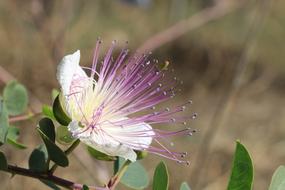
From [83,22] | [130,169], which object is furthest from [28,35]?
[130,169]

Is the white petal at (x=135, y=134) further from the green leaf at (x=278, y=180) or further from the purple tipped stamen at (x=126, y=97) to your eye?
the green leaf at (x=278, y=180)

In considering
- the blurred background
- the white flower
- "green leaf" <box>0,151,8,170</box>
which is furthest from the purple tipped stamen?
the blurred background

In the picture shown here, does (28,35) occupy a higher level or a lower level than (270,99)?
lower

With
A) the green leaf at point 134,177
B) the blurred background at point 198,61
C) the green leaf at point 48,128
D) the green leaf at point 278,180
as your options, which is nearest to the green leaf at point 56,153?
the green leaf at point 48,128

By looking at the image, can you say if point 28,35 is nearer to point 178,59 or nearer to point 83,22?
point 83,22

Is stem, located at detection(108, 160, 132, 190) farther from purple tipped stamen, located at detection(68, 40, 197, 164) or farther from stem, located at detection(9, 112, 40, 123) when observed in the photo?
stem, located at detection(9, 112, 40, 123)
